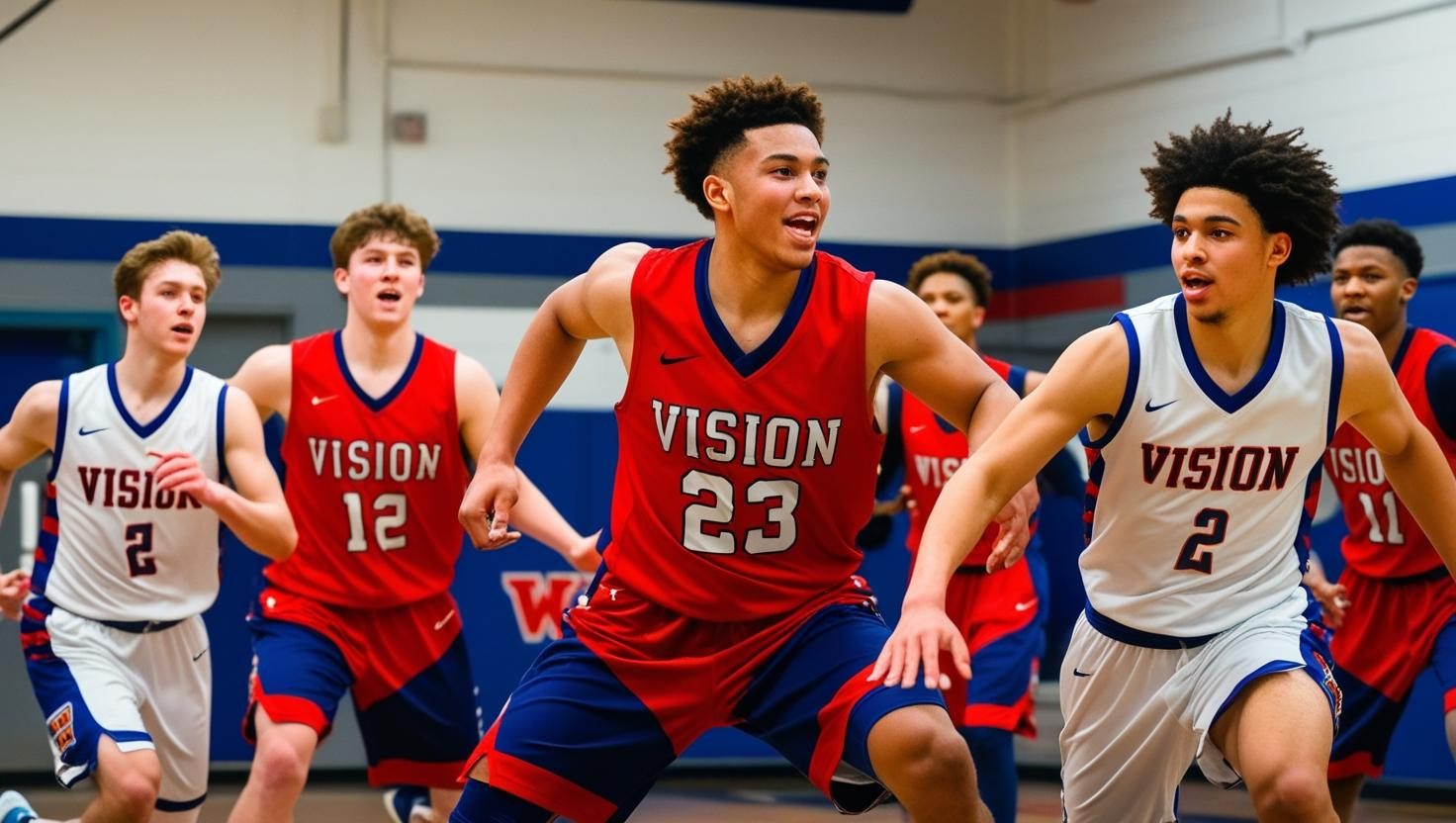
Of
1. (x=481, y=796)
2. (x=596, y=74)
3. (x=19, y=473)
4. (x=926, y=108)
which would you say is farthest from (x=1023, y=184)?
(x=481, y=796)

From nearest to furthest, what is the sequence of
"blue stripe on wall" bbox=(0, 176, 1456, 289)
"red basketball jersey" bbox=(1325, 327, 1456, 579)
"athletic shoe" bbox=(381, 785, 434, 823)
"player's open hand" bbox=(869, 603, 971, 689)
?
"player's open hand" bbox=(869, 603, 971, 689) < "red basketball jersey" bbox=(1325, 327, 1456, 579) < "athletic shoe" bbox=(381, 785, 434, 823) < "blue stripe on wall" bbox=(0, 176, 1456, 289)

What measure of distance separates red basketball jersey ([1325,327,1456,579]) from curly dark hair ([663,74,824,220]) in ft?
8.23

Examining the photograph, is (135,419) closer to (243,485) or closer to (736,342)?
(243,485)

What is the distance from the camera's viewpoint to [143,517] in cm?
544

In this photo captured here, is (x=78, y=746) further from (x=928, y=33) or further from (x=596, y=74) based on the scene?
(x=928, y=33)

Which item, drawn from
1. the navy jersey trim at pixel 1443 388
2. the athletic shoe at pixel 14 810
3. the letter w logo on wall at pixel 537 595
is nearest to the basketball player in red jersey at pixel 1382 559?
the navy jersey trim at pixel 1443 388

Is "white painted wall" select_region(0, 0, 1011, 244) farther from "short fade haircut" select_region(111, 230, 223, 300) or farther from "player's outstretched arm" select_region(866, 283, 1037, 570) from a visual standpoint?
"player's outstretched arm" select_region(866, 283, 1037, 570)

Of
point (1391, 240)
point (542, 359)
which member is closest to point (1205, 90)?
point (1391, 240)

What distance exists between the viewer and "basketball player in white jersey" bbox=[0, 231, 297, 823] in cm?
530

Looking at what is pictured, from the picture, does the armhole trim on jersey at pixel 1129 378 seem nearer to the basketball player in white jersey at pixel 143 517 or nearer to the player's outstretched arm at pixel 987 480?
the player's outstretched arm at pixel 987 480

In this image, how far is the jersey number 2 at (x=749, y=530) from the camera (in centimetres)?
391

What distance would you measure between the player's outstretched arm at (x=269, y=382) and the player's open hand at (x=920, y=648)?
3.06 m

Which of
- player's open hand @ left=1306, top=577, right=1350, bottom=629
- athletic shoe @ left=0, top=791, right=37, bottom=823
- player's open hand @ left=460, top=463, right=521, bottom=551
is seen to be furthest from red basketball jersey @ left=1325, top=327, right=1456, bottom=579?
athletic shoe @ left=0, top=791, right=37, bottom=823

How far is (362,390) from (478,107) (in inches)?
173
